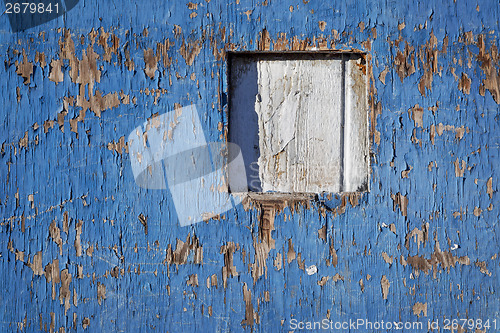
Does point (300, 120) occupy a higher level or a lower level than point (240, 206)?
higher

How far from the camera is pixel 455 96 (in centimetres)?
179

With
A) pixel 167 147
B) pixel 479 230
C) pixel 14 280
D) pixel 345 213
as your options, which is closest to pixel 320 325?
pixel 345 213

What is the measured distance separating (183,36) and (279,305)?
111cm

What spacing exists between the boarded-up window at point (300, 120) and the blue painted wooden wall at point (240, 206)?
70 mm

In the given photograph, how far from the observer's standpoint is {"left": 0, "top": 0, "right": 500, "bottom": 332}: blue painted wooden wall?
1.79 m

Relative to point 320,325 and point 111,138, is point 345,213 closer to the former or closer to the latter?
point 320,325
